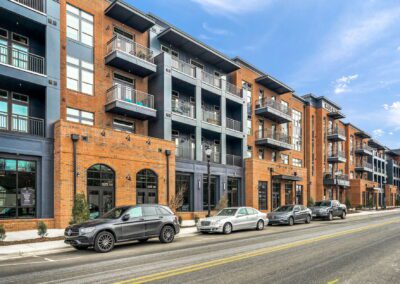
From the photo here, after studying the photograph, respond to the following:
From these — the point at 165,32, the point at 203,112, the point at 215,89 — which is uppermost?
the point at 165,32

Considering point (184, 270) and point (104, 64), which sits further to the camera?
point (104, 64)

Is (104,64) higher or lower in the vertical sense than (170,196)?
higher

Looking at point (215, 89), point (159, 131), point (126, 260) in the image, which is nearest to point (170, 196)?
point (159, 131)

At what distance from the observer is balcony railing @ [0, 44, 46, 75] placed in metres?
19.0

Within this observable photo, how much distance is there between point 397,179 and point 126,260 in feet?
323

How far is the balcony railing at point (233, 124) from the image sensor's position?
33.4m

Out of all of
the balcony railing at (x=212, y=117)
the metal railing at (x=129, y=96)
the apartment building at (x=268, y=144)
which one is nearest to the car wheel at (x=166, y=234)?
the metal railing at (x=129, y=96)

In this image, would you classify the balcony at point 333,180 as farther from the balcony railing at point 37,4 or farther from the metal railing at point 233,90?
the balcony railing at point 37,4

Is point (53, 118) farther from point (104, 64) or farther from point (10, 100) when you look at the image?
point (104, 64)

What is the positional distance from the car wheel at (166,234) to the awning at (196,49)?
17.3 m

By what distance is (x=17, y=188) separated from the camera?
59.6ft

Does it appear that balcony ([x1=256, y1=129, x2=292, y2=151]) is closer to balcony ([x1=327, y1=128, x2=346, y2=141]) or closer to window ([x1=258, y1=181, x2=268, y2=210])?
window ([x1=258, y1=181, x2=268, y2=210])

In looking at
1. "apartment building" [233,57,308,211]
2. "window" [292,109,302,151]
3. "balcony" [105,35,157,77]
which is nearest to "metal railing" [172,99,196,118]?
"balcony" [105,35,157,77]

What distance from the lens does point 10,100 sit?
19.3 meters
